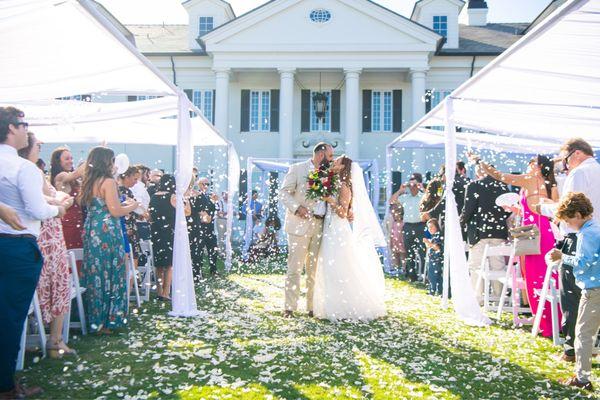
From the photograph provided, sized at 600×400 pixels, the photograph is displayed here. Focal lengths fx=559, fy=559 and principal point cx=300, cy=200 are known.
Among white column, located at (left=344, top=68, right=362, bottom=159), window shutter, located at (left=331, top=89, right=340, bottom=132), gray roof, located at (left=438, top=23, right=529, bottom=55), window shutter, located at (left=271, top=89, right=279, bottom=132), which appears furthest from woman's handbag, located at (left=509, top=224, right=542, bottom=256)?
gray roof, located at (left=438, top=23, right=529, bottom=55)

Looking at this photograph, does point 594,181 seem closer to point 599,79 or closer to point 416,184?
point 599,79

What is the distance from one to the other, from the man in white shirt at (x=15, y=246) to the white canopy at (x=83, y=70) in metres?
1.52

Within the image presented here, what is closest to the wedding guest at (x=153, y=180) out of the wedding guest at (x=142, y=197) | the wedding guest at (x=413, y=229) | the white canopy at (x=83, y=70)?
the wedding guest at (x=142, y=197)

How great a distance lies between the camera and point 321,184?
24.4 feet

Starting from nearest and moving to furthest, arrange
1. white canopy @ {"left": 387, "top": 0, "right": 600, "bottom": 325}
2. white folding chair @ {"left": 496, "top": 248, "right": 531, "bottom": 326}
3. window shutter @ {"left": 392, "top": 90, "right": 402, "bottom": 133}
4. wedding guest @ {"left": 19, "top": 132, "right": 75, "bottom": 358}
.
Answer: wedding guest @ {"left": 19, "top": 132, "right": 75, "bottom": 358}, white canopy @ {"left": 387, "top": 0, "right": 600, "bottom": 325}, white folding chair @ {"left": 496, "top": 248, "right": 531, "bottom": 326}, window shutter @ {"left": 392, "top": 90, "right": 402, "bottom": 133}

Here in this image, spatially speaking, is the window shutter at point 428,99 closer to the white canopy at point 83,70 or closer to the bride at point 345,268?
the white canopy at point 83,70

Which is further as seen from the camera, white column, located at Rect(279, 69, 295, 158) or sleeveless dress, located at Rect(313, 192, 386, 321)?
white column, located at Rect(279, 69, 295, 158)

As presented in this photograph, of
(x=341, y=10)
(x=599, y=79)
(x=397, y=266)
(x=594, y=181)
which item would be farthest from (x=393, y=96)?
(x=594, y=181)

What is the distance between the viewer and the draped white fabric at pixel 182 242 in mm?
7566

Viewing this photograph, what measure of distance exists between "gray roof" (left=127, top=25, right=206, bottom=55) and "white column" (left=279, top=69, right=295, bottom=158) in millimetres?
5236

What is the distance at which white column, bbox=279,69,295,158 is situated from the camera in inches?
1015

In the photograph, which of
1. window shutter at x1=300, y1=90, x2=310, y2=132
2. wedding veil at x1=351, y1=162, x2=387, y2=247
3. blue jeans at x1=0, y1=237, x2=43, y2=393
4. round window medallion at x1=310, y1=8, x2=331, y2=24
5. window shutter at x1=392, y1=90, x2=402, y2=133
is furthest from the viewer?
window shutter at x1=300, y1=90, x2=310, y2=132

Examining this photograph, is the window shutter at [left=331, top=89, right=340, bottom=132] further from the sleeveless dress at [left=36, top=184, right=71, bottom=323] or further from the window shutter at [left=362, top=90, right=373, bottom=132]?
the sleeveless dress at [left=36, top=184, right=71, bottom=323]

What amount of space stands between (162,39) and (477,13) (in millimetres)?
18777
